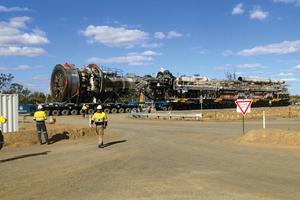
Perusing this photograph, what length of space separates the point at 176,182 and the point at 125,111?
36670mm

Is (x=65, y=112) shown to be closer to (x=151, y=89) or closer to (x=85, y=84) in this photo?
(x=85, y=84)

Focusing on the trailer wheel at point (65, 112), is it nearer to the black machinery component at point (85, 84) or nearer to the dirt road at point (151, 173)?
the black machinery component at point (85, 84)

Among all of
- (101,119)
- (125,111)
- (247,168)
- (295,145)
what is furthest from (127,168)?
(125,111)

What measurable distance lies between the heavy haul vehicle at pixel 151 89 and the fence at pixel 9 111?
19220 millimetres

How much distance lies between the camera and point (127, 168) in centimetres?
766

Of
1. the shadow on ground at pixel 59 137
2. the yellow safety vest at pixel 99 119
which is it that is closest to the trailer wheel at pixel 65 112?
the shadow on ground at pixel 59 137

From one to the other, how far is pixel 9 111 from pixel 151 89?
118ft

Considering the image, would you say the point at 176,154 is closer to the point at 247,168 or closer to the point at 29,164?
the point at 247,168

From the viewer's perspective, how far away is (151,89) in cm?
4881

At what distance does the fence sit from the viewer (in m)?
13.4

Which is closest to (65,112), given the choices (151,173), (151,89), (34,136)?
(151,89)

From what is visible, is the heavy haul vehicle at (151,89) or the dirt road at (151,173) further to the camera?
the heavy haul vehicle at (151,89)

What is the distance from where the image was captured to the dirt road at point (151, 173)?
5.52m

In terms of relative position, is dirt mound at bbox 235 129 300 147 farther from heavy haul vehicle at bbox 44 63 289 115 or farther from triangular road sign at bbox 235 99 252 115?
heavy haul vehicle at bbox 44 63 289 115
